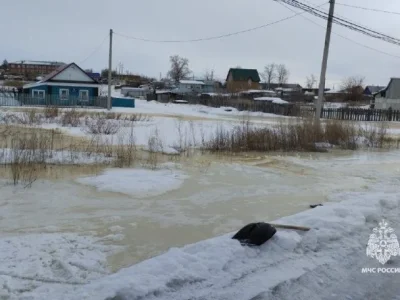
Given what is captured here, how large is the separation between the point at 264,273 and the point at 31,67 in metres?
120

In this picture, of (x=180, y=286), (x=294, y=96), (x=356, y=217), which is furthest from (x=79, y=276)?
(x=294, y=96)

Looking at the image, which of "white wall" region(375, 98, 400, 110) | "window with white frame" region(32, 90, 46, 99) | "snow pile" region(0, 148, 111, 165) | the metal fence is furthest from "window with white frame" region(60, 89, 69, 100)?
"white wall" region(375, 98, 400, 110)

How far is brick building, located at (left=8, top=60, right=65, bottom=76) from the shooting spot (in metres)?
108

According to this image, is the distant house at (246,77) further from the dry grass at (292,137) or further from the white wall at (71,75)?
the dry grass at (292,137)

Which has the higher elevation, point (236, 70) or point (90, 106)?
point (236, 70)

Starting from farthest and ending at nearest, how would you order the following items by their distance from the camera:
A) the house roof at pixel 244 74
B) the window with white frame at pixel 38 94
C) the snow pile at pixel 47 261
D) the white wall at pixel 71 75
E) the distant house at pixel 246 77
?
the house roof at pixel 244 74, the distant house at pixel 246 77, the white wall at pixel 71 75, the window with white frame at pixel 38 94, the snow pile at pixel 47 261

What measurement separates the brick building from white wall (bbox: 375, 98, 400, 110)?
72.7 meters

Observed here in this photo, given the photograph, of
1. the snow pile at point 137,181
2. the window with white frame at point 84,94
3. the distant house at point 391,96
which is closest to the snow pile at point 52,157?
the snow pile at point 137,181

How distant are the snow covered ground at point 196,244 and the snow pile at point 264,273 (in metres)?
0.01

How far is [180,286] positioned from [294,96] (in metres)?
78.6

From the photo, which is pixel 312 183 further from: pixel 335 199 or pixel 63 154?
pixel 63 154

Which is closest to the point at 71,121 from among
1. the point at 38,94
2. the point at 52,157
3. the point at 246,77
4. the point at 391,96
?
the point at 52,157

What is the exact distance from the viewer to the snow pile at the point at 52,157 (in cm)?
1209

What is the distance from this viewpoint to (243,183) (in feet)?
36.3
